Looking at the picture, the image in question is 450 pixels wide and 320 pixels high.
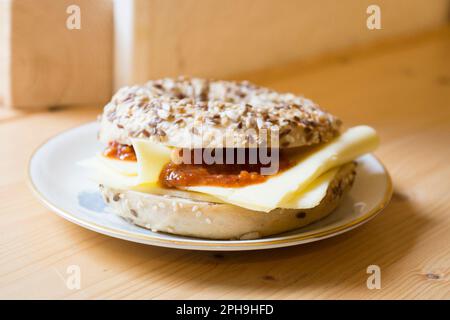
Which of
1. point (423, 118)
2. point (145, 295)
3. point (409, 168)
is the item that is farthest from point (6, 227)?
point (423, 118)

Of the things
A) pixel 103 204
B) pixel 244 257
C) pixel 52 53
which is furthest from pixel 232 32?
pixel 244 257

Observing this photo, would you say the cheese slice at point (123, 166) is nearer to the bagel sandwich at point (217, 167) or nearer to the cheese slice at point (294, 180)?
the bagel sandwich at point (217, 167)

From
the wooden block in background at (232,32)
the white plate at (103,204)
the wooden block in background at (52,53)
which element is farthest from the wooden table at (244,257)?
the wooden block in background at (232,32)

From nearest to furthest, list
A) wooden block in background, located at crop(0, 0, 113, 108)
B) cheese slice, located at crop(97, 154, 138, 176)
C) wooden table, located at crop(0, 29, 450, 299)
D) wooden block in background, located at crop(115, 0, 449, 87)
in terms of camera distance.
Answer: wooden table, located at crop(0, 29, 450, 299)
cheese slice, located at crop(97, 154, 138, 176)
wooden block in background, located at crop(0, 0, 113, 108)
wooden block in background, located at crop(115, 0, 449, 87)

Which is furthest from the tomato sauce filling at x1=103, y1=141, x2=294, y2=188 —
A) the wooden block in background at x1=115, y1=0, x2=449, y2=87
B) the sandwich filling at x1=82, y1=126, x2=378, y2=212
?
the wooden block in background at x1=115, y1=0, x2=449, y2=87

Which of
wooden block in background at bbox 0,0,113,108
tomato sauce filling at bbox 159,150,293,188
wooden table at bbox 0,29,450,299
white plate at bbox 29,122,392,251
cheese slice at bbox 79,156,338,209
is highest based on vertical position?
wooden block in background at bbox 0,0,113,108

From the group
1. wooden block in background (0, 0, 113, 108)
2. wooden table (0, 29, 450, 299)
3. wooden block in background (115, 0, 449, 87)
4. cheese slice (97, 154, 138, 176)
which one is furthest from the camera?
wooden block in background (115, 0, 449, 87)

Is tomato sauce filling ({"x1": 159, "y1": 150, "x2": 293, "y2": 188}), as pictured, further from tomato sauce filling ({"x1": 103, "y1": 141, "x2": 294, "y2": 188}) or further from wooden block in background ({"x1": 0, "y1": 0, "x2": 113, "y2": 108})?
wooden block in background ({"x1": 0, "y1": 0, "x2": 113, "y2": 108})
